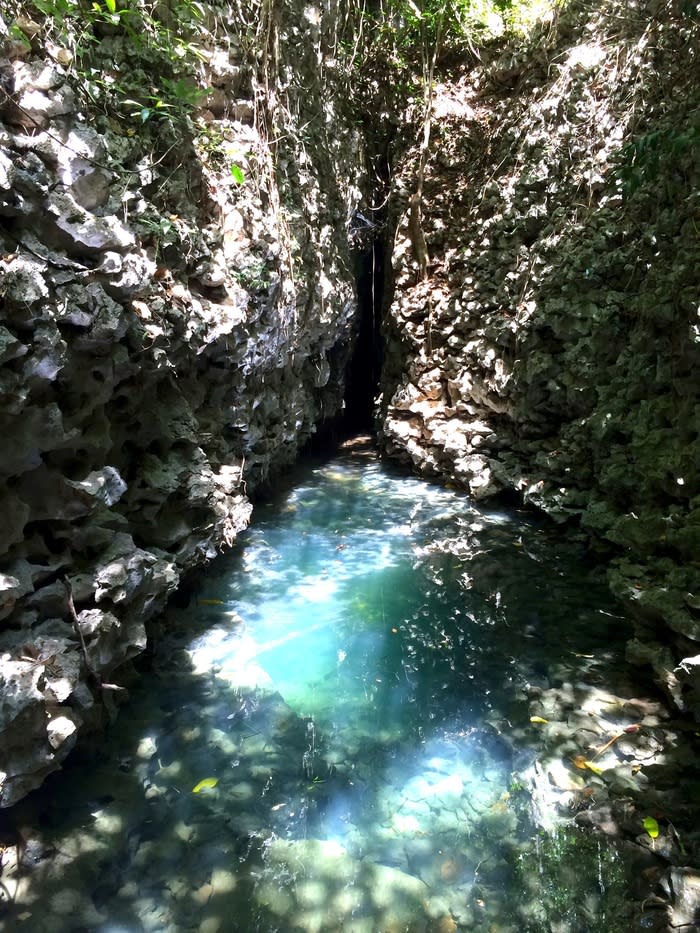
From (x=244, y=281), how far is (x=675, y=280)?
4281 mm

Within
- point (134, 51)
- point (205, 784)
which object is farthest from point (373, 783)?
point (134, 51)

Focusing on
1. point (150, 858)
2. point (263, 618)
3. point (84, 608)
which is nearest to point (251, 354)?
point (263, 618)

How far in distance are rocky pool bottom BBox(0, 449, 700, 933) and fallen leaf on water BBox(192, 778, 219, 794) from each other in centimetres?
3

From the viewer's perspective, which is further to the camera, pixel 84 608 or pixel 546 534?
pixel 546 534

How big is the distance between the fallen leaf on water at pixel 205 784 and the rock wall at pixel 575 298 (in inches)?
118

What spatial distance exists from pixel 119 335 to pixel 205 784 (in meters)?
2.85

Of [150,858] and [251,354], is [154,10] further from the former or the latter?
[150,858]

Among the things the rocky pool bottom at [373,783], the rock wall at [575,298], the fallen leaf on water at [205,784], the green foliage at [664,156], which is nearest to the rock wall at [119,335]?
the rocky pool bottom at [373,783]

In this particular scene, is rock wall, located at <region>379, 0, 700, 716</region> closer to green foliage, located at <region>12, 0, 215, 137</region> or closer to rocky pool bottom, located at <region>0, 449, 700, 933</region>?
rocky pool bottom, located at <region>0, 449, 700, 933</region>

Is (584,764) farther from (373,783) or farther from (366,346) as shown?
(366,346)

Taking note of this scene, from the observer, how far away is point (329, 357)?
11367mm

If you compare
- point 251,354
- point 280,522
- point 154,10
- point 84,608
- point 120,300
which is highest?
point 154,10

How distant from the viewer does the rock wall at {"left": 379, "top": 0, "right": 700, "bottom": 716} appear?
488 centimetres

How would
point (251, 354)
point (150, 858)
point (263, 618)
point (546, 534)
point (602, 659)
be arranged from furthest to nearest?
point (546, 534) → point (251, 354) → point (263, 618) → point (602, 659) → point (150, 858)
